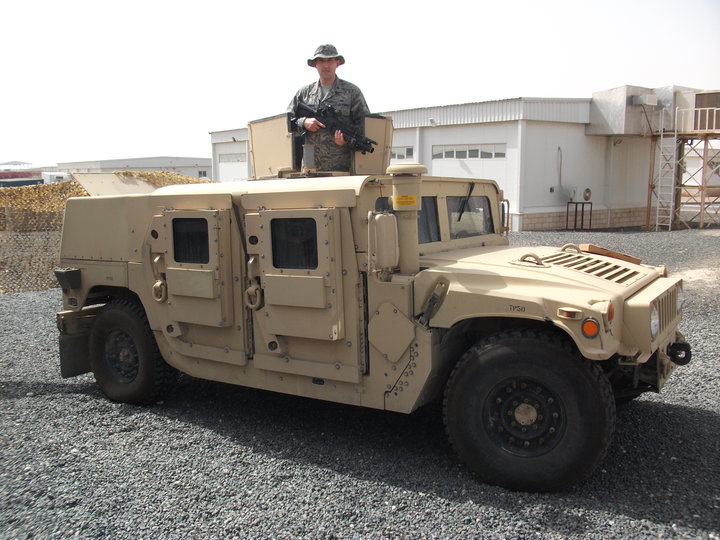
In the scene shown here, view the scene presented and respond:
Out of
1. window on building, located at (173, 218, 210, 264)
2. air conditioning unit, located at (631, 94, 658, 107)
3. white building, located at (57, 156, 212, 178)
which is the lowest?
window on building, located at (173, 218, 210, 264)

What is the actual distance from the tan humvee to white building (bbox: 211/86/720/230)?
16.6 metres

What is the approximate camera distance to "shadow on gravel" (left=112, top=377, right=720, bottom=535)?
12.8 feet

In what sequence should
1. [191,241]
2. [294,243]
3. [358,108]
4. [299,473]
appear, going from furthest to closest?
[358,108] → [191,241] → [294,243] → [299,473]

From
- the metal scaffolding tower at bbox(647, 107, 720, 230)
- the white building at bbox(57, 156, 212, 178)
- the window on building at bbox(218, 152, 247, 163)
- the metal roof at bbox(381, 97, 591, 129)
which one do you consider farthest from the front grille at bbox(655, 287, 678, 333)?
the white building at bbox(57, 156, 212, 178)

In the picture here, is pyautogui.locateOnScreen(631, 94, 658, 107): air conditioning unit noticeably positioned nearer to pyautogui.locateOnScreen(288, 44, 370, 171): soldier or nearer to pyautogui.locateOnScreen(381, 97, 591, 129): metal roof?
pyautogui.locateOnScreen(381, 97, 591, 129): metal roof

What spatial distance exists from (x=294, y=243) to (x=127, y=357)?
2247 mm

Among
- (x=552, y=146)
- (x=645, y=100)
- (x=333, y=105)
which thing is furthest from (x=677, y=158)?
(x=333, y=105)

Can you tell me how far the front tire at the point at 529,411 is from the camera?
153 inches

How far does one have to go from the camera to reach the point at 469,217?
18.5 ft

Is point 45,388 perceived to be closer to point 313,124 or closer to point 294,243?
point 294,243

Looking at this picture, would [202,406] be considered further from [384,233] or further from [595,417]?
[595,417]

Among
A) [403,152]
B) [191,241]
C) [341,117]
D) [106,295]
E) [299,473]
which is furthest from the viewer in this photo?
[403,152]

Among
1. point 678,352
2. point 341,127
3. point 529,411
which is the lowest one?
point 529,411

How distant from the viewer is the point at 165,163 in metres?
55.4
